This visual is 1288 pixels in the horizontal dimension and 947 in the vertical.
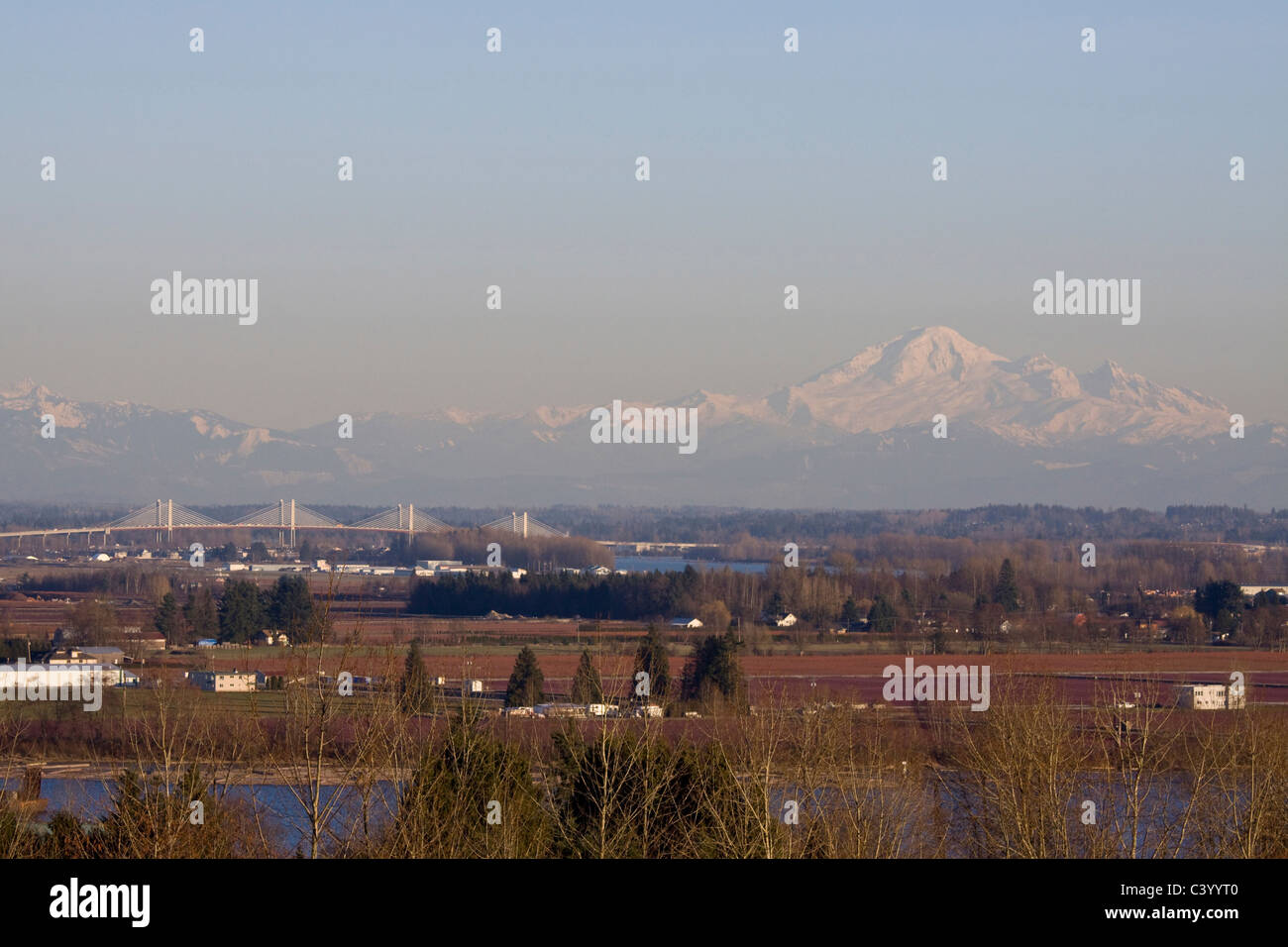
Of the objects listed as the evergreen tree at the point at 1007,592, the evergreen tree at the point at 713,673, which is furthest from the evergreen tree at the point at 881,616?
the evergreen tree at the point at 713,673

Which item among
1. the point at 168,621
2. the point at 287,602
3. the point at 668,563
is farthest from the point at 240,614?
the point at 668,563

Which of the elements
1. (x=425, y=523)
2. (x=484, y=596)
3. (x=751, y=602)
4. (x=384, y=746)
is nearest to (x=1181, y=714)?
(x=384, y=746)

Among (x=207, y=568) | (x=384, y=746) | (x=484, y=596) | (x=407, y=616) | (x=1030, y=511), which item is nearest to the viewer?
(x=384, y=746)

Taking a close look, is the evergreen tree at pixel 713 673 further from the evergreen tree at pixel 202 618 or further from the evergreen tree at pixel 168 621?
the evergreen tree at pixel 202 618

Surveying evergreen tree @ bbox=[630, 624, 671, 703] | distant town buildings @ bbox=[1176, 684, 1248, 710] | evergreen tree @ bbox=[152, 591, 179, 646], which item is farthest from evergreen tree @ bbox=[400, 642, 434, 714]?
evergreen tree @ bbox=[152, 591, 179, 646]

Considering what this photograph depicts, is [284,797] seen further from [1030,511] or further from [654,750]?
Result: [1030,511]

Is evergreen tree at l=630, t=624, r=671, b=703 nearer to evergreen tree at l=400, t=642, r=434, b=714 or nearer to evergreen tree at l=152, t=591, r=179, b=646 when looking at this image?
evergreen tree at l=400, t=642, r=434, b=714
